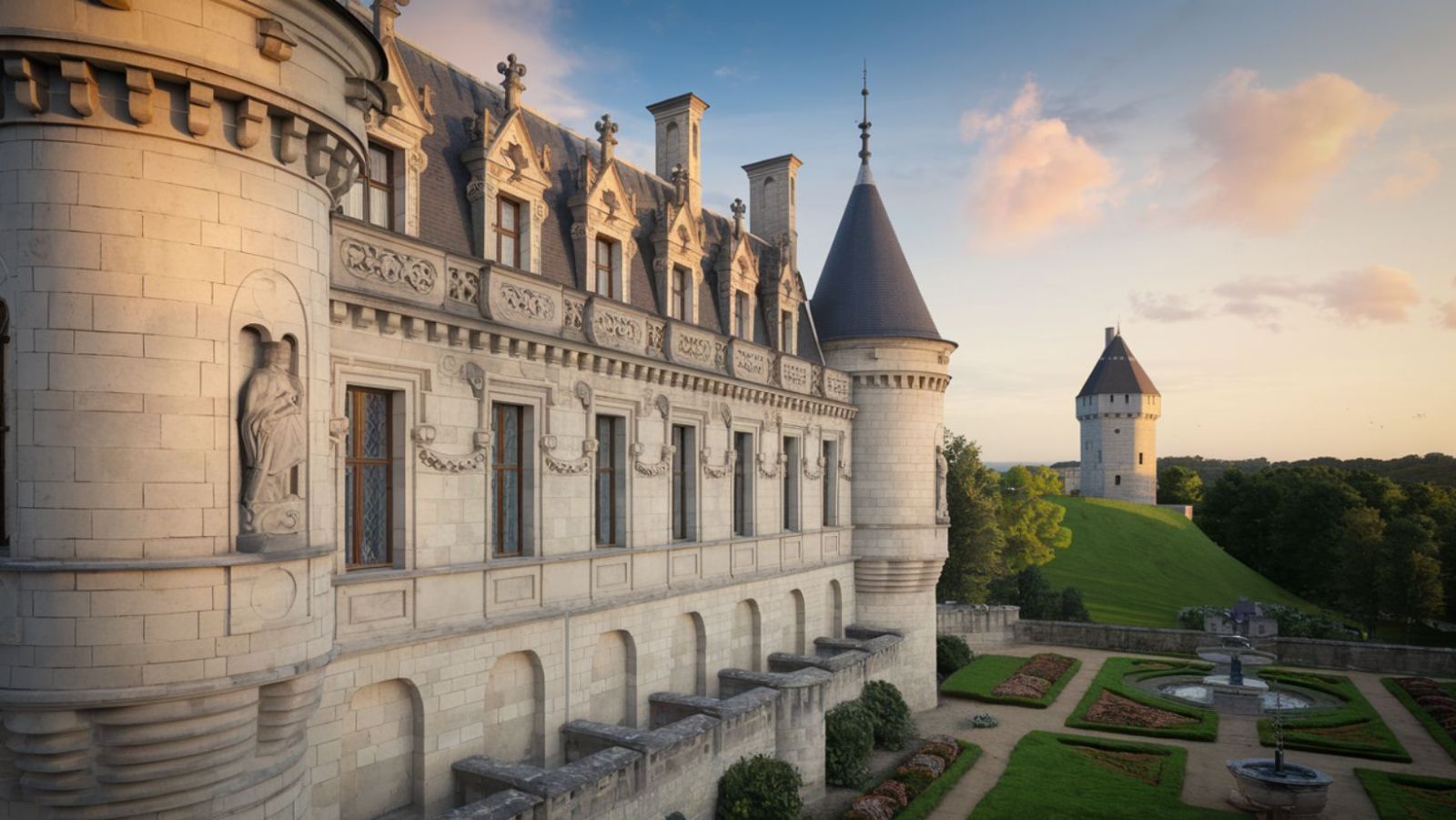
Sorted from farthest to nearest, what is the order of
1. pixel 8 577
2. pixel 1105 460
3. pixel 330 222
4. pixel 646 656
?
pixel 1105 460 → pixel 646 656 → pixel 330 222 → pixel 8 577

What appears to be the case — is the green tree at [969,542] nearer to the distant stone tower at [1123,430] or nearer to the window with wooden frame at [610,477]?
the window with wooden frame at [610,477]

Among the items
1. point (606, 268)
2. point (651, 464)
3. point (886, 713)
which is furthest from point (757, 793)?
point (606, 268)

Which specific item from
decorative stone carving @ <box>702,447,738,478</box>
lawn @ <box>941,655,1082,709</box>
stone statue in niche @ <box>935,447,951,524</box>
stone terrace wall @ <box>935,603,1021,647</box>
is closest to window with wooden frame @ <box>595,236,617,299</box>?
decorative stone carving @ <box>702,447,738,478</box>

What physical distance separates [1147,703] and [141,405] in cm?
3115

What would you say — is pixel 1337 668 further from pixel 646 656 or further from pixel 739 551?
pixel 646 656

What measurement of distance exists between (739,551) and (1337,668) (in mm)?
29866

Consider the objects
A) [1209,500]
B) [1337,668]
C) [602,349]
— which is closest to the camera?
[602,349]

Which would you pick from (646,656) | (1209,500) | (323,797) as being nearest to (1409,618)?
(1209,500)

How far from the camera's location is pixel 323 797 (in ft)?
40.9

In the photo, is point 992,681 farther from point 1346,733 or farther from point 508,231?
point 508,231

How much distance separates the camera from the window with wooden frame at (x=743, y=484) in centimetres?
2469

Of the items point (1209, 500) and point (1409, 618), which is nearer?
point (1409, 618)

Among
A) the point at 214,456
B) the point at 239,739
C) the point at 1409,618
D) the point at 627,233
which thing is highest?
the point at 627,233

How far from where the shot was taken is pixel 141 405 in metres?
8.60
